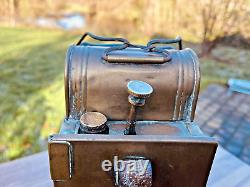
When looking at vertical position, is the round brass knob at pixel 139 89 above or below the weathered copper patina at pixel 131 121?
above

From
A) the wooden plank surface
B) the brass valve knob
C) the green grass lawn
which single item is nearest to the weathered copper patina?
the brass valve knob

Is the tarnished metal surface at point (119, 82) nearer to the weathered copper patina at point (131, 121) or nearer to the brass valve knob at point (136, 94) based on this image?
the weathered copper patina at point (131, 121)

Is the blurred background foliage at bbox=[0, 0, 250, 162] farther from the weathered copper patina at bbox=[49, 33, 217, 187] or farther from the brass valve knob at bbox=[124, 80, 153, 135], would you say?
the brass valve knob at bbox=[124, 80, 153, 135]

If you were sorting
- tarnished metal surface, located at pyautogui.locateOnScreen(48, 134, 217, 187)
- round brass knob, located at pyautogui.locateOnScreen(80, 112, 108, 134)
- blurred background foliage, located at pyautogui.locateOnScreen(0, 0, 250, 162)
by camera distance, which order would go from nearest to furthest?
tarnished metal surface, located at pyautogui.locateOnScreen(48, 134, 217, 187) → round brass knob, located at pyautogui.locateOnScreen(80, 112, 108, 134) → blurred background foliage, located at pyautogui.locateOnScreen(0, 0, 250, 162)

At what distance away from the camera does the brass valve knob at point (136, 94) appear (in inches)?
48.1

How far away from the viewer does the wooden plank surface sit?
199 cm

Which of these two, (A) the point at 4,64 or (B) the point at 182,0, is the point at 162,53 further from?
(B) the point at 182,0

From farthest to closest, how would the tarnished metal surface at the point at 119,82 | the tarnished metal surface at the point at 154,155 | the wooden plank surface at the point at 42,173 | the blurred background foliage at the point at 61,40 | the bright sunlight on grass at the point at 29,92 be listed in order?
the blurred background foliage at the point at 61,40 < the bright sunlight on grass at the point at 29,92 < the wooden plank surface at the point at 42,173 < the tarnished metal surface at the point at 119,82 < the tarnished metal surface at the point at 154,155

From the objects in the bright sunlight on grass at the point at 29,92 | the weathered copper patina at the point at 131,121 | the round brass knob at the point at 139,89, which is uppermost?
the round brass knob at the point at 139,89

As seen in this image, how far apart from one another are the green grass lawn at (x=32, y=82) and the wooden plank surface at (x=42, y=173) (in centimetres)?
89

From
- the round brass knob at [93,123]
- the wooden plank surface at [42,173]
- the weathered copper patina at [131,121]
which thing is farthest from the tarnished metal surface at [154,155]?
the wooden plank surface at [42,173]

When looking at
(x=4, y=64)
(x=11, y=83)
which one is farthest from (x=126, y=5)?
(x=11, y=83)

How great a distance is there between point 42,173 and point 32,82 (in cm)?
275

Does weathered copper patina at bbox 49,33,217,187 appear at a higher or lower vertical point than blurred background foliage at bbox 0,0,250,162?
higher
